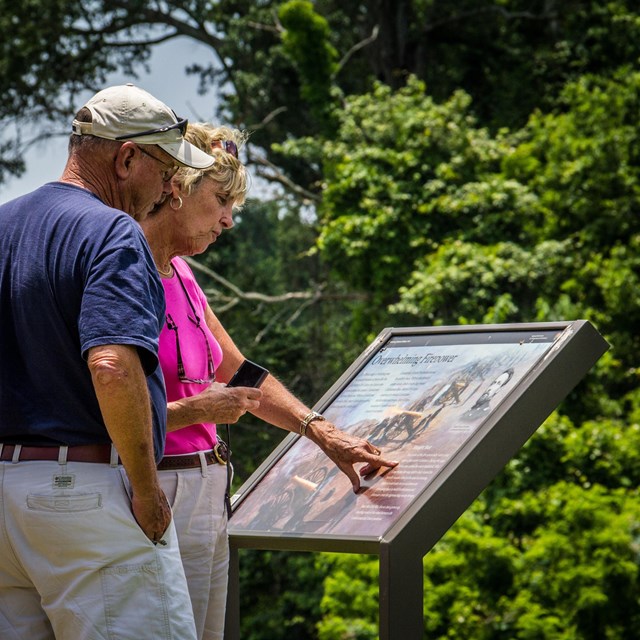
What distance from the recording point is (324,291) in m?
17.5

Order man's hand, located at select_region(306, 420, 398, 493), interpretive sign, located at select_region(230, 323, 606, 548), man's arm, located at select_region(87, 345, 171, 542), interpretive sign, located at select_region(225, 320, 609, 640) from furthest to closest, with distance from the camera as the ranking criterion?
man's hand, located at select_region(306, 420, 398, 493) → interpretive sign, located at select_region(230, 323, 606, 548) → interpretive sign, located at select_region(225, 320, 609, 640) → man's arm, located at select_region(87, 345, 171, 542)

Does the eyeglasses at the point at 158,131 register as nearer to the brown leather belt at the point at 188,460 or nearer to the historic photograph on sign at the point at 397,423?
the brown leather belt at the point at 188,460

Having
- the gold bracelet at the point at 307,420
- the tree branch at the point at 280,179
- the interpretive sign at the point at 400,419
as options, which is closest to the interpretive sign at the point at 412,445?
the interpretive sign at the point at 400,419

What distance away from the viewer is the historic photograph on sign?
8.88ft

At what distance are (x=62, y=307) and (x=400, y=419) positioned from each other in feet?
3.88

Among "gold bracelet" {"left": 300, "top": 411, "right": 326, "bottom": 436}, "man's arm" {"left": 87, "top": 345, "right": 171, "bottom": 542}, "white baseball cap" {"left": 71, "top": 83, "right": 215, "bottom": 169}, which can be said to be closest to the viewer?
"man's arm" {"left": 87, "top": 345, "right": 171, "bottom": 542}

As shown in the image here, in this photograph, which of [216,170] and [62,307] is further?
[216,170]

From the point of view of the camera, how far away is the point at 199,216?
291 cm

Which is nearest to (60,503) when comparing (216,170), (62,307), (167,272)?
(62,307)

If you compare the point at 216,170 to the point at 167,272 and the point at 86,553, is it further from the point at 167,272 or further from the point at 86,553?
the point at 86,553

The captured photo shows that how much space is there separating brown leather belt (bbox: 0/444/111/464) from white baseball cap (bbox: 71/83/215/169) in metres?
0.62

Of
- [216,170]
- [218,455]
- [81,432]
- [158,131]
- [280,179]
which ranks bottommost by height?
[280,179]

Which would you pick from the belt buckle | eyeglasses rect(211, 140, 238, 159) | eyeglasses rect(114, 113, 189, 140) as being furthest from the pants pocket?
eyeglasses rect(211, 140, 238, 159)

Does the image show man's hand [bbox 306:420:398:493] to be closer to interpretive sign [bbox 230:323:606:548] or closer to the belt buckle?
interpretive sign [bbox 230:323:606:548]
